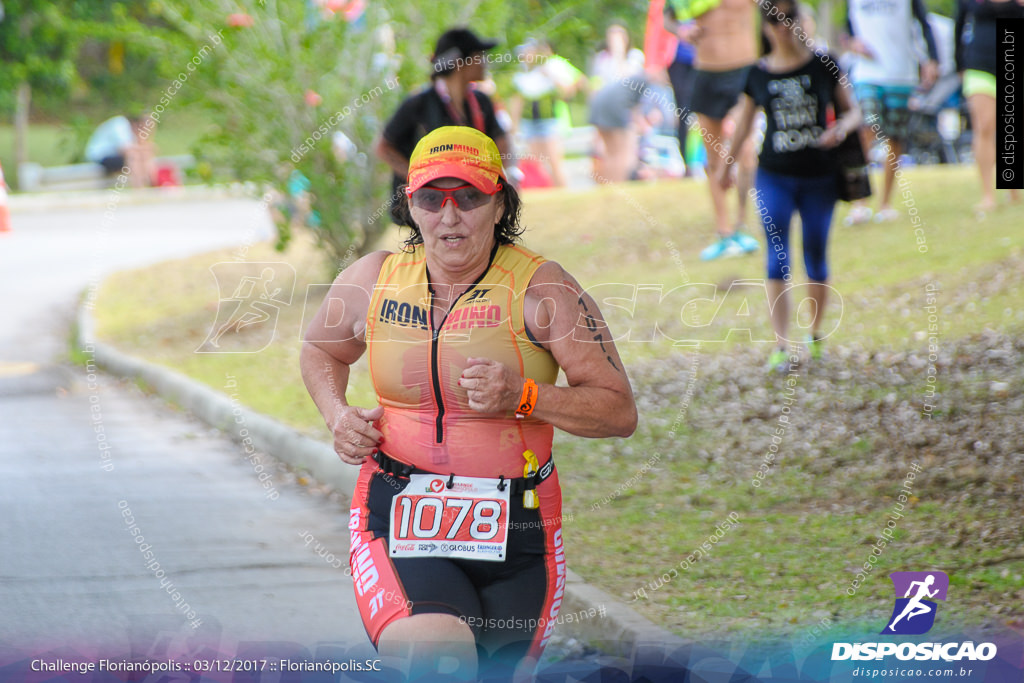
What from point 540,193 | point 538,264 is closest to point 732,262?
point 540,193

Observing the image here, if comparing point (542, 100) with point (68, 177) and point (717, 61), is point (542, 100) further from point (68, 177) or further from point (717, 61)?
point (68, 177)

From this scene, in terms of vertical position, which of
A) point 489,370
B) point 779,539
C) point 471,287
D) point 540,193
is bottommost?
point 779,539

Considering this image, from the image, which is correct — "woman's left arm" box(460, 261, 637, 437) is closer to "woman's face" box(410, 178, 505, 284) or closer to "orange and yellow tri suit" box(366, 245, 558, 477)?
"orange and yellow tri suit" box(366, 245, 558, 477)

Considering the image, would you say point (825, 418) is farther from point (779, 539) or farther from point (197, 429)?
point (197, 429)

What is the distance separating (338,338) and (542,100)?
1052 cm

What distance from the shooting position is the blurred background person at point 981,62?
9148 millimetres

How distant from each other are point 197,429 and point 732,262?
14.9 feet

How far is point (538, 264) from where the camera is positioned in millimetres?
3318

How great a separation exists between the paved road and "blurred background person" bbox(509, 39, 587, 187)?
4.46 m

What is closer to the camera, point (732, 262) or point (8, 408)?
point (8, 408)

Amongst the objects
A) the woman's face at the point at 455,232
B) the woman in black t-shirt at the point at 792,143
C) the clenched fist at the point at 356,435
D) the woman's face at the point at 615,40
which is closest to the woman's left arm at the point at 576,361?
the woman's face at the point at 455,232

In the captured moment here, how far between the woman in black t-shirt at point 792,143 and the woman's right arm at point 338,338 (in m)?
3.88

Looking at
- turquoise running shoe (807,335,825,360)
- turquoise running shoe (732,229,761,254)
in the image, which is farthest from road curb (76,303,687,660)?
turquoise running shoe (732,229,761,254)

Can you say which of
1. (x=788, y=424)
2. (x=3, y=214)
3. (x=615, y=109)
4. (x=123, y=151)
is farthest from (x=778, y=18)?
(x=123, y=151)
